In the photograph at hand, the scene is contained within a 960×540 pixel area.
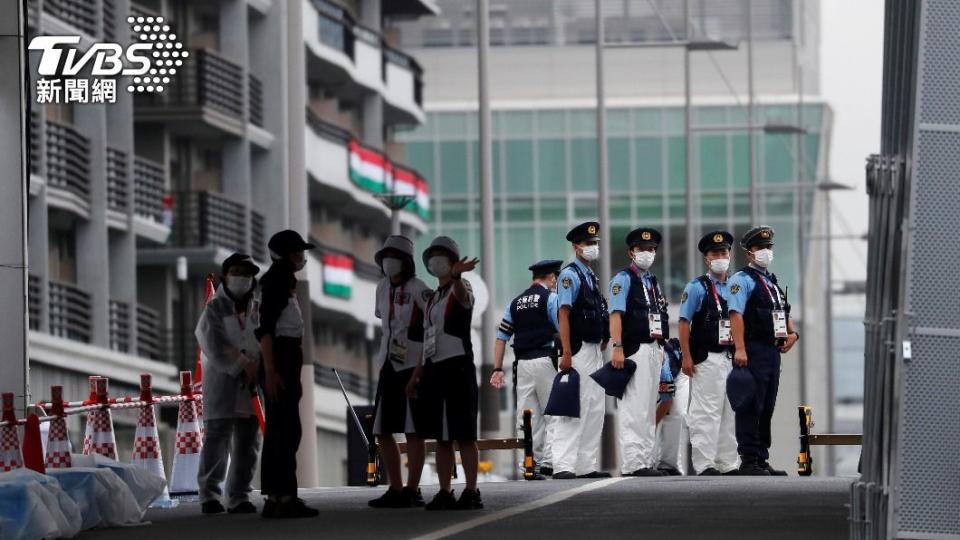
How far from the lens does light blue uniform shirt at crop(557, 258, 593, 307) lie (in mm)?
22875

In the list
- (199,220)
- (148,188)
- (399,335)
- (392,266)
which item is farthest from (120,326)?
(392,266)

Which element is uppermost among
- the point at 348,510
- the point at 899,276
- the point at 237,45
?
the point at 237,45

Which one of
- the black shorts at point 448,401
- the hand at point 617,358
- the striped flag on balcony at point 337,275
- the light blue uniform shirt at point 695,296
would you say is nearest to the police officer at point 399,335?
the black shorts at point 448,401

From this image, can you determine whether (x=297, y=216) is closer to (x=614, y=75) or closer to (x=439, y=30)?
(x=614, y=75)

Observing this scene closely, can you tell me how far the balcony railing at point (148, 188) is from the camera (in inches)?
2279

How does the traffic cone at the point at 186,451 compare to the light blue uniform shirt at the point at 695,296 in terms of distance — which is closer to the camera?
the traffic cone at the point at 186,451

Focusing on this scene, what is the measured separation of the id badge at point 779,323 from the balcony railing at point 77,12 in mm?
29690

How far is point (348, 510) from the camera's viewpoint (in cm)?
1833

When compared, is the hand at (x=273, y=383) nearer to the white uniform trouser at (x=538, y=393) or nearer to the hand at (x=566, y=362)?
the hand at (x=566, y=362)

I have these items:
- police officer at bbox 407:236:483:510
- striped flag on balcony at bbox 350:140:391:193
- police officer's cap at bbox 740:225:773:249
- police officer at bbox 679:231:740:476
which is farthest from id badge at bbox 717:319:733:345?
striped flag on balcony at bbox 350:140:391:193

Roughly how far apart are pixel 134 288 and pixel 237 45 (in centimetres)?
1001

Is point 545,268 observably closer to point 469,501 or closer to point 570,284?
point 570,284

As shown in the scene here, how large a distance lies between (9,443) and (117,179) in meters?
37.4

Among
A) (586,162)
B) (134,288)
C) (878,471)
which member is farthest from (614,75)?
(878,471)
